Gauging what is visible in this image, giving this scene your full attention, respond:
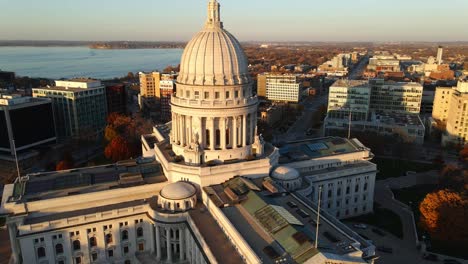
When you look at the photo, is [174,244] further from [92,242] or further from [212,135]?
[212,135]

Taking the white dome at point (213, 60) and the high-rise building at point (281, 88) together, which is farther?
the high-rise building at point (281, 88)

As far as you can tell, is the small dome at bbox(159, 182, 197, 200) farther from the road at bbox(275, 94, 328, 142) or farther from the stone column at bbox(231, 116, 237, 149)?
the road at bbox(275, 94, 328, 142)

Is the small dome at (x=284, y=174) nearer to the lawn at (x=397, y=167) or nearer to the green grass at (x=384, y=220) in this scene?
the green grass at (x=384, y=220)

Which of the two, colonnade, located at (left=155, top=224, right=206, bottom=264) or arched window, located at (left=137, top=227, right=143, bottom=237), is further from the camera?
arched window, located at (left=137, top=227, right=143, bottom=237)

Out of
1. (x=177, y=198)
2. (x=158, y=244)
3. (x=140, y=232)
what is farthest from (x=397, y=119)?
(x=140, y=232)

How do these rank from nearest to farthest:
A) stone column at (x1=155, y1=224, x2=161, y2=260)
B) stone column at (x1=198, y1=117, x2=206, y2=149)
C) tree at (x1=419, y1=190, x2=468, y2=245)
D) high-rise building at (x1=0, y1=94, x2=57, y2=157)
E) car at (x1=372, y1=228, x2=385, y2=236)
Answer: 1. stone column at (x1=155, y1=224, x2=161, y2=260)
2. tree at (x1=419, y1=190, x2=468, y2=245)
3. stone column at (x1=198, y1=117, x2=206, y2=149)
4. car at (x1=372, y1=228, x2=385, y2=236)
5. high-rise building at (x1=0, y1=94, x2=57, y2=157)

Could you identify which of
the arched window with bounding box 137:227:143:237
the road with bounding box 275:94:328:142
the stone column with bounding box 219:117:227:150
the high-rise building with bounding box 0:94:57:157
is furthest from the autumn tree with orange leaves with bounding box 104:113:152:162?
the road with bounding box 275:94:328:142

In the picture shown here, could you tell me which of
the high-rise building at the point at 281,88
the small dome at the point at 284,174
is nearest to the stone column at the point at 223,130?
the small dome at the point at 284,174
